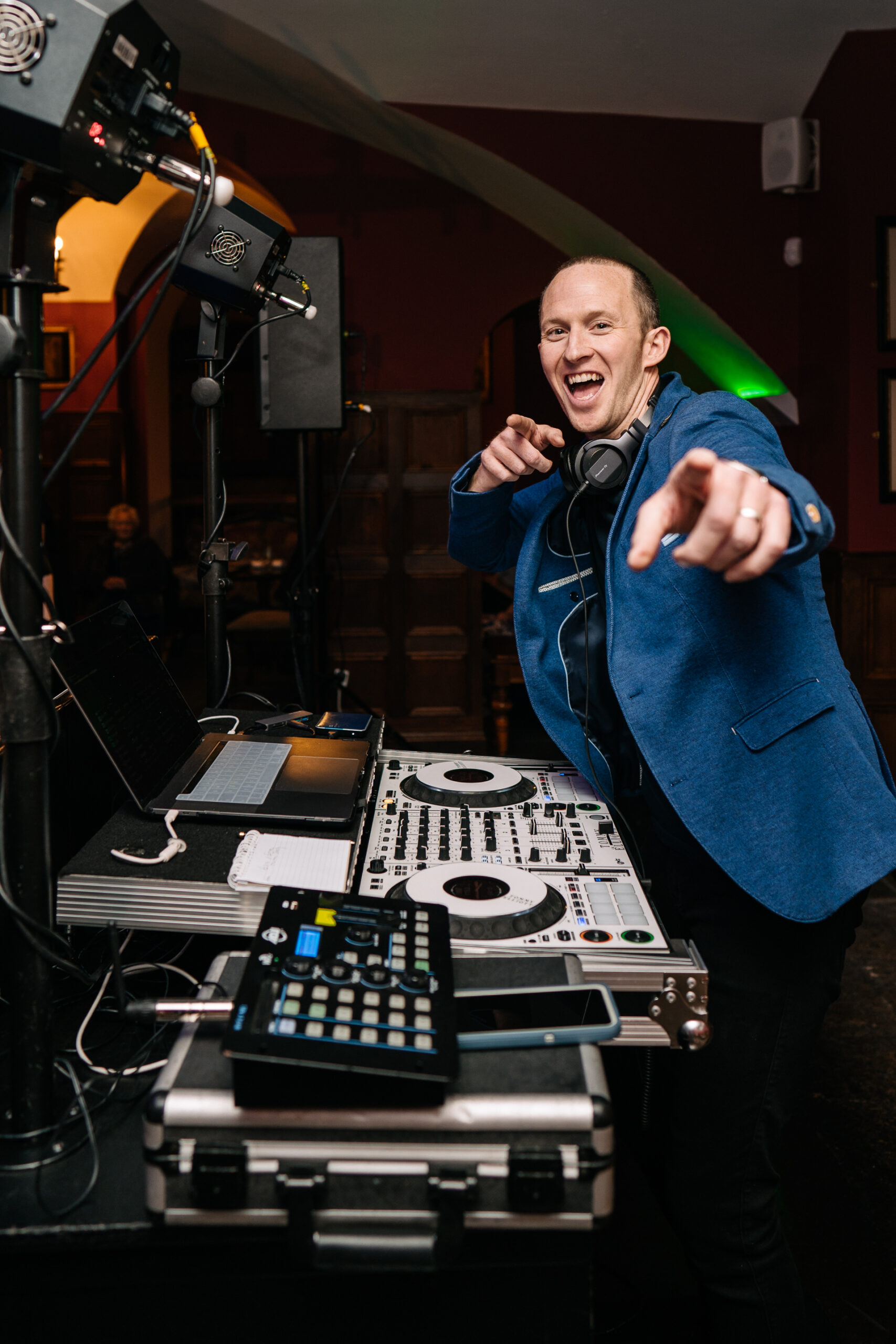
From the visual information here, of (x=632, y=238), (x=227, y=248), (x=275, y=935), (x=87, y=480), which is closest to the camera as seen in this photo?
(x=275, y=935)

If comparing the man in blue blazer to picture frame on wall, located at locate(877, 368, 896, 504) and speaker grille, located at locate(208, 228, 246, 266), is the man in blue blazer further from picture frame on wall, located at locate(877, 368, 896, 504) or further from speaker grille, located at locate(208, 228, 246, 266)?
picture frame on wall, located at locate(877, 368, 896, 504)

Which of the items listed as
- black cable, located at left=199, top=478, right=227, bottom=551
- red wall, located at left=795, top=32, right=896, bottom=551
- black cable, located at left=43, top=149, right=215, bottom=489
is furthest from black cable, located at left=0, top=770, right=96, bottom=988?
red wall, located at left=795, top=32, right=896, bottom=551

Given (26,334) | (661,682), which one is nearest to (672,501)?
(661,682)

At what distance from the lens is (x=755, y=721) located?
1.15 meters

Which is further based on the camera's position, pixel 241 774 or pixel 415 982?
pixel 241 774

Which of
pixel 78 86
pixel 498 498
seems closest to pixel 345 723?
pixel 498 498

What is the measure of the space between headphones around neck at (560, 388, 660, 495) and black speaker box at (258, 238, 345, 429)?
223 centimetres

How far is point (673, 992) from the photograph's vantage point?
0.94 m

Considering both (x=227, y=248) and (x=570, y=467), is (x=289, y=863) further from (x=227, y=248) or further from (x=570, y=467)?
(x=227, y=248)

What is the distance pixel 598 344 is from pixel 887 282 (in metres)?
3.66

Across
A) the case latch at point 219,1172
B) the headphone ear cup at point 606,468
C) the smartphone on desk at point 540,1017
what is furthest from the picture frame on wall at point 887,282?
the case latch at point 219,1172

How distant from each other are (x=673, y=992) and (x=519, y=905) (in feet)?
0.55

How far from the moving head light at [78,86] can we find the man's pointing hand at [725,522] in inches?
20.2

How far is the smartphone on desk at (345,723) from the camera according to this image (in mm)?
1610
